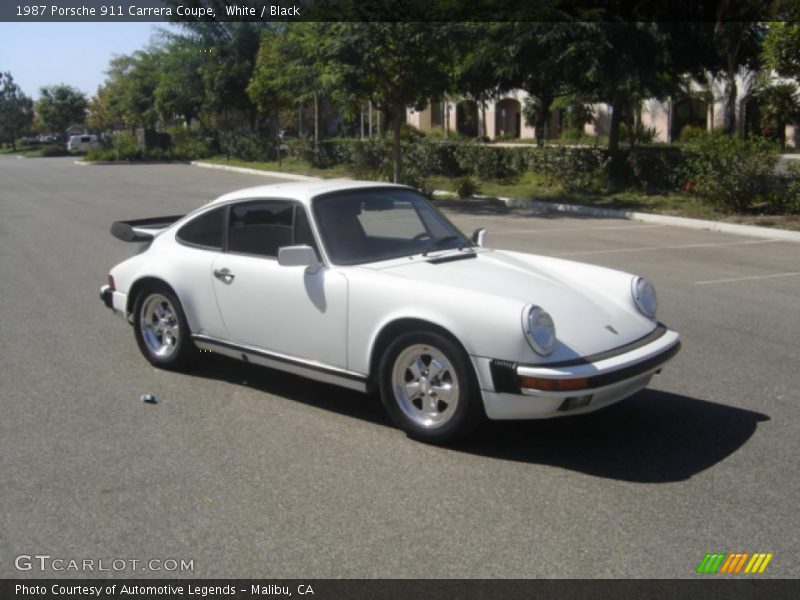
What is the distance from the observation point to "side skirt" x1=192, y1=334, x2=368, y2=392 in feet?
17.3

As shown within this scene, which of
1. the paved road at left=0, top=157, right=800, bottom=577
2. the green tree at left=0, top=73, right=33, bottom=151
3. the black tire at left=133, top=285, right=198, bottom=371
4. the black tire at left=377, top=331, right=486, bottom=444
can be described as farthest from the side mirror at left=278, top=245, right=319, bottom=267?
the green tree at left=0, top=73, right=33, bottom=151

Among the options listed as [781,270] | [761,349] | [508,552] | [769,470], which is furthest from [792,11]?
[508,552]

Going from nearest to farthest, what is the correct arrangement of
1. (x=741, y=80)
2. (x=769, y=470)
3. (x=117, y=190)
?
1. (x=769, y=470)
2. (x=117, y=190)
3. (x=741, y=80)

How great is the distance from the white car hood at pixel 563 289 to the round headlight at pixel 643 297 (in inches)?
1.8

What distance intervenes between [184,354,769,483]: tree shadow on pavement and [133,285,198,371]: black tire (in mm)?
A: 610

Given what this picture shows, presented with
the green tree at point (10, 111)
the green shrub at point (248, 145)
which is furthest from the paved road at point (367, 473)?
the green tree at point (10, 111)

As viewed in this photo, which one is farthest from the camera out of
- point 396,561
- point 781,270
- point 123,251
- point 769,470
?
point 123,251

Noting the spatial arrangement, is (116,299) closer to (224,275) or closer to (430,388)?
(224,275)

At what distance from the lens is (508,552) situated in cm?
373

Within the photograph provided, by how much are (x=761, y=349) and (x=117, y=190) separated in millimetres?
23547

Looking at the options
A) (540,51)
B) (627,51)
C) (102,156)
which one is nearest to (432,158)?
(540,51)

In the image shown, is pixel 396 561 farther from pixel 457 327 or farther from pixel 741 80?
pixel 741 80

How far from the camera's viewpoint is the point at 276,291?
563 centimetres
